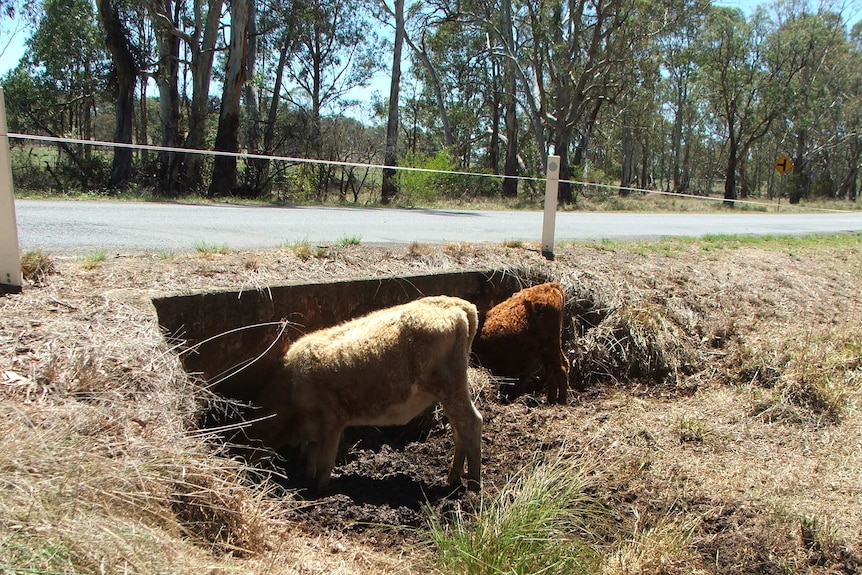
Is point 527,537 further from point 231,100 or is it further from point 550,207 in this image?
point 231,100

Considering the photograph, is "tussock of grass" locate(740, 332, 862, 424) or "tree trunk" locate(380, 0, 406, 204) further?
"tree trunk" locate(380, 0, 406, 204)

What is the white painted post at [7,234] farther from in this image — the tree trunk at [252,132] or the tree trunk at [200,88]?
the tree trunk at [252,132]

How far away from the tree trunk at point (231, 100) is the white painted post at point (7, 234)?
45.7 ft

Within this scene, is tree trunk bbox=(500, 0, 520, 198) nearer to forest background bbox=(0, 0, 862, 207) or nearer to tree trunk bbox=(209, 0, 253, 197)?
forest background bbox=(0, 0, 862, 207)

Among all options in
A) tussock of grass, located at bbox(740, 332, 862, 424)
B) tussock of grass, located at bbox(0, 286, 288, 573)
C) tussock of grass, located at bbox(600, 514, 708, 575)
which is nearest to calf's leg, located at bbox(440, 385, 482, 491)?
tussock of grass, located at bbox(600, 514, 708, 575)

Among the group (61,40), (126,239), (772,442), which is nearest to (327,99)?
(61,40)

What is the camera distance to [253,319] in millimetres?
5523

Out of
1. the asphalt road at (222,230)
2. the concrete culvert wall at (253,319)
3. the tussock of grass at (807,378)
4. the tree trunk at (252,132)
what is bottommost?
the tussock of grass at (807,378)

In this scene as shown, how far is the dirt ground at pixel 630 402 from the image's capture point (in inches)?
166

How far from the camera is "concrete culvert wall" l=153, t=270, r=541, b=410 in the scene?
5.13 meters

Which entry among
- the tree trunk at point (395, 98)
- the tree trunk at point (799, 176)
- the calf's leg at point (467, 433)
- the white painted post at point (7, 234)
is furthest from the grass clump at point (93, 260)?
the tree trunk at point (799, 176)

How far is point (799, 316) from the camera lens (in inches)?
347

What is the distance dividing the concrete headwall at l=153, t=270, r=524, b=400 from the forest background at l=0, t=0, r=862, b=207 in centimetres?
281

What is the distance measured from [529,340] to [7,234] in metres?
4.28
